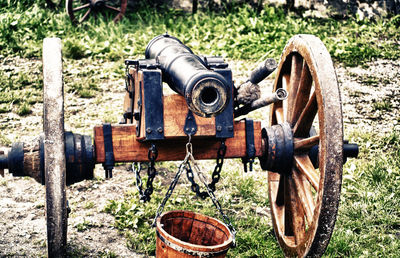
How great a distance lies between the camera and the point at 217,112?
227cm

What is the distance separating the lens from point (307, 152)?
2.84 m

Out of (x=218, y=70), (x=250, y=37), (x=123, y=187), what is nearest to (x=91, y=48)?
(x=250, y=37)

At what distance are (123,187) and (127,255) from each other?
1001 mm

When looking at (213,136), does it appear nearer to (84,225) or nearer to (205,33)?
(84,225)

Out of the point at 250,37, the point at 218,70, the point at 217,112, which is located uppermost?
the point at 250,37

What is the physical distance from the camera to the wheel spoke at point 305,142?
265 cm

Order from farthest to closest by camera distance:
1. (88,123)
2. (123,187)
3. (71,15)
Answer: (71,15), (88,123), (123,187)

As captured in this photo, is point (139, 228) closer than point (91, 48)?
Yes

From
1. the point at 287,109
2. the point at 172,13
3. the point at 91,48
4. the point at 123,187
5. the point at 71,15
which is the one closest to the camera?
the point at 287,109

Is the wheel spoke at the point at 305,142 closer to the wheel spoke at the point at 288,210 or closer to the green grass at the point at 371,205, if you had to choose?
the wheel spoke at the point at 288,210

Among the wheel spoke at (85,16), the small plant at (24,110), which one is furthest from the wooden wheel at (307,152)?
the wheel spoke at (85,16)

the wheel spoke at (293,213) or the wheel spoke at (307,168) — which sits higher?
the wheel spoke at (307,168)

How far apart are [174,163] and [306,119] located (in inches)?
76.8

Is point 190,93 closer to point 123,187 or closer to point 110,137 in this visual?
point 110,137
